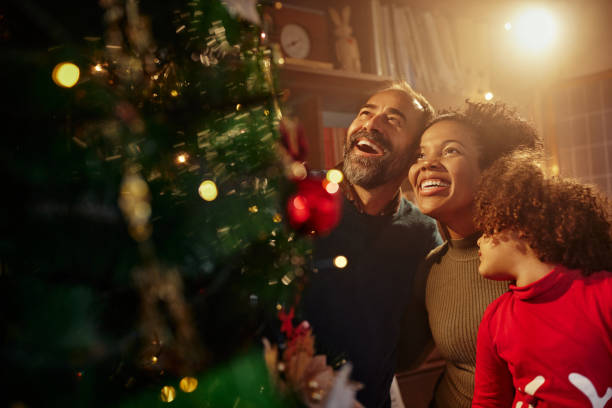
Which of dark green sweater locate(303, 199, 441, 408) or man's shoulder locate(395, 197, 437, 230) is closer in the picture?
dark green sweater locate(303, 199, 441, 408)

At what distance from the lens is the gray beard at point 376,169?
112cm

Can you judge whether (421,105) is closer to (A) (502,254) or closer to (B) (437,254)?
(B) (437,254)

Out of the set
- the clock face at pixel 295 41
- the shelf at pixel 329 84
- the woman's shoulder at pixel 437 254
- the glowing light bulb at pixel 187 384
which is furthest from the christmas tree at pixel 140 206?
the clock face at pixel 295 41

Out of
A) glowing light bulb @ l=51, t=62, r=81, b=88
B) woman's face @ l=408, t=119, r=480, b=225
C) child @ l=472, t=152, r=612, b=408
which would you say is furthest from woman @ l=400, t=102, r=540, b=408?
glowing light bulb @ l=51, t=62, r=81, b=88

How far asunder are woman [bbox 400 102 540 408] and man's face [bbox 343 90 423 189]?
9cm

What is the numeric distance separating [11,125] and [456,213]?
0.88 metres

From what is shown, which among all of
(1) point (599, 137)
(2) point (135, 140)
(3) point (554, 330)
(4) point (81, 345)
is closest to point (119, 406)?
(4) point (81, 345)

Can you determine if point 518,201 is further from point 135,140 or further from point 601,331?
point 135,140

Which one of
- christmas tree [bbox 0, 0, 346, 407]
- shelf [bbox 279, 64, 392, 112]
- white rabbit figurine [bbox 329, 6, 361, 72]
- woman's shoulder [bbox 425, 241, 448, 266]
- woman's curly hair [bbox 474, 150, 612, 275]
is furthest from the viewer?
white rabbit figurine [bbox 329, 6, 361, 72]

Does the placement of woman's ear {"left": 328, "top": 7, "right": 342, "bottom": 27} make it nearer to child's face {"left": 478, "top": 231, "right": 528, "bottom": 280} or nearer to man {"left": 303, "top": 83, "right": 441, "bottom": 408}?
man {"left": 303, "top": 83, "right": 441, "bottom": 408}

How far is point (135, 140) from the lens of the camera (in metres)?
0.58

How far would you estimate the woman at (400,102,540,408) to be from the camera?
938 millimetres

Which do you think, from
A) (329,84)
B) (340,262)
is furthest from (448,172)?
(329,84)

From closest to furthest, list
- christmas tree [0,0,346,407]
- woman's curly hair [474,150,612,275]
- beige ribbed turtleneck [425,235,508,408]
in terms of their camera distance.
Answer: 1. christmas tree [0,0,346,407]
2. woman's curly hair [474,150,612,275]
3. beige ribbed turtleneck [425,235,508,408]
